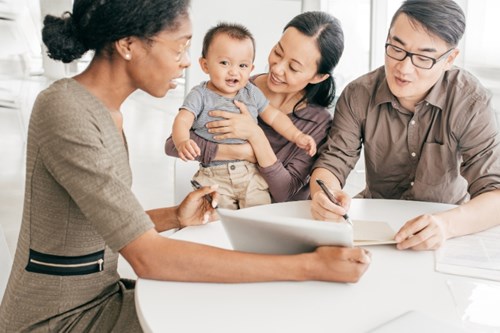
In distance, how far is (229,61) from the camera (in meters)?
2.11

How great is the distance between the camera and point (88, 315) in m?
1.36

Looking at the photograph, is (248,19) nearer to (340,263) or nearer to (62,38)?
(62,38)

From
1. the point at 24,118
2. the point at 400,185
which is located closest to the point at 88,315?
the point at 400,185

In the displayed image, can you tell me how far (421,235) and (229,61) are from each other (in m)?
0.99

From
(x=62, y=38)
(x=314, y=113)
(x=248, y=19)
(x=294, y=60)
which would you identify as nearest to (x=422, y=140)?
(x=314, y=113)

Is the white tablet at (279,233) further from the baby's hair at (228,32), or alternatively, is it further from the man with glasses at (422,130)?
the baby's hair at (228,32)

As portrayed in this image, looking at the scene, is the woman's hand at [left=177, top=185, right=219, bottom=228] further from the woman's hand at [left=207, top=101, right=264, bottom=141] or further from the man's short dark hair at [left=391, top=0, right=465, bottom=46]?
the man's short dark hair at [left=391, top=0, right=465, bottom=46]

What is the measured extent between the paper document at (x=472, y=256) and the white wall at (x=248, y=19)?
1.72 meters

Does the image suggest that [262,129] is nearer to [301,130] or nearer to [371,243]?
[301,130]

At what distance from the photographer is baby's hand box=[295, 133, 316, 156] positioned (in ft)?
6.98

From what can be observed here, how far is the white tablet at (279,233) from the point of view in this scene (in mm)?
1189

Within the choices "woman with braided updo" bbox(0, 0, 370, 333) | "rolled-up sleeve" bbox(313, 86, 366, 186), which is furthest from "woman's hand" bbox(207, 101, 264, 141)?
"woman with braided updo" bbox(0, 0, 370, 333)

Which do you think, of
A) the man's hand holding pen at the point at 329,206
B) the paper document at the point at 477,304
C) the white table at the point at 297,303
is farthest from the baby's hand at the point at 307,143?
the paper document at the point at 477,304

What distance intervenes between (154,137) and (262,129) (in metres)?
3.70
